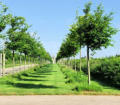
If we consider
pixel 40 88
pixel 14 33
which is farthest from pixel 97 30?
pixel 14 33

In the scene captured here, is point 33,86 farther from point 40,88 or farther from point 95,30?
point 95,30

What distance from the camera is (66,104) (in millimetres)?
8883

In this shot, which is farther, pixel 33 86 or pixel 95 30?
pixel 33 86

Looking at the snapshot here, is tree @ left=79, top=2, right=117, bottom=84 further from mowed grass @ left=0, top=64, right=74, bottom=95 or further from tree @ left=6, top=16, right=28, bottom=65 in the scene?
tree @ left=6, top=16, right=28, bottom=65

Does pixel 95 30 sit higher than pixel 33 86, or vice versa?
pixel 95 30

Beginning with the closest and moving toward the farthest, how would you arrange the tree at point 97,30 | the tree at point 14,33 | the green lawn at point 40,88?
the green lawn at point 40,88 → the tree at point 97,30 → the tree at point 14,33

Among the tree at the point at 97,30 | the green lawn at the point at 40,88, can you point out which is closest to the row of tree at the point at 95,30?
the tree at the point at 97,30

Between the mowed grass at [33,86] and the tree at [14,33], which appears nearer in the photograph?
the mowed grass at [33,86]

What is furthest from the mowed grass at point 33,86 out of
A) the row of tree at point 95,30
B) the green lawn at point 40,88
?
the row of tree at point 95,30

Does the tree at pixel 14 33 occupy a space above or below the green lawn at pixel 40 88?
above

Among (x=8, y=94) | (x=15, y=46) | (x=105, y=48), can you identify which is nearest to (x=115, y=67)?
(x=105, y=48)

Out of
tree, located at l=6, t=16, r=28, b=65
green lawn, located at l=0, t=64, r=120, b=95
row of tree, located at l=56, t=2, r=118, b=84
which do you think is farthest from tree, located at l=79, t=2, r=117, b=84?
tree, located at l=6, t=16, r=28, b=65

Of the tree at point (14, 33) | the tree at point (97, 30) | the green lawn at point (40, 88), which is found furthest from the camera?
the tree at point (14, 33)

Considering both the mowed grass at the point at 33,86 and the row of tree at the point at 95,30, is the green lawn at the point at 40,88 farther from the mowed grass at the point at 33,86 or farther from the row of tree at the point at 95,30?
the row of tree at the point at 95,30
